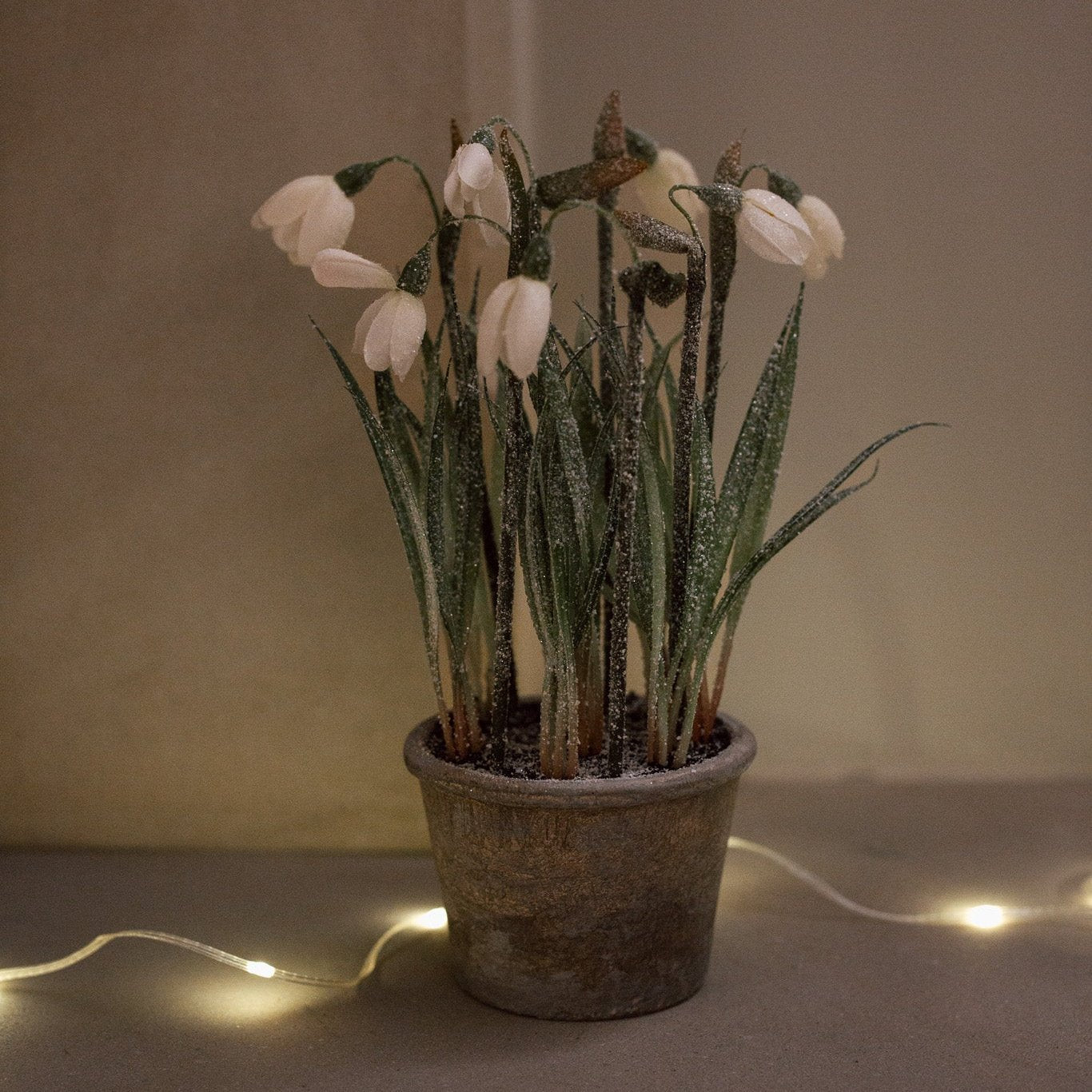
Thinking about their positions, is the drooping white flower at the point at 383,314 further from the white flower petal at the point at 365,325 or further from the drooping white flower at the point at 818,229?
the drooping white flower at the point at 818,229

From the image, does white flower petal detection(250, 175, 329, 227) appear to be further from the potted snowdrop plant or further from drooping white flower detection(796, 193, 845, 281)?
drooping white flower detection(796, 193, 845, 281)

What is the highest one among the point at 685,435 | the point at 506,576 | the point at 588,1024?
the point at 685,435

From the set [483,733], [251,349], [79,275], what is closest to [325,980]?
[483,733]

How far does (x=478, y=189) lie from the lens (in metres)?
0.91

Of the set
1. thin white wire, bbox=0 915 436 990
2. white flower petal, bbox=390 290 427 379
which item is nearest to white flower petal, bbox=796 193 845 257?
white flower petal, bbox=390 290 427 379

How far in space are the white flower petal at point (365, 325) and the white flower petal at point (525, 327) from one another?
15cm

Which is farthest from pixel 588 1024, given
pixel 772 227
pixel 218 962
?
pixel 772 227

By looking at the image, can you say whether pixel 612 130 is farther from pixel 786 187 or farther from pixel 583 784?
pixel 583 784

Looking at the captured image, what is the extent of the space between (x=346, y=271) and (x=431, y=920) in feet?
2.37

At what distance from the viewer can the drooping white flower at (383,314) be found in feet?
3.06

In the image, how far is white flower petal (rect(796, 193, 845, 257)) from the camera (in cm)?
105

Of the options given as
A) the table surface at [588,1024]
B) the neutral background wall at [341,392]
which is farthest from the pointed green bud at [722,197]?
the table surface at [588,1024]

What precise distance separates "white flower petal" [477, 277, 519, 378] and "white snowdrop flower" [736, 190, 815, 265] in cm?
23

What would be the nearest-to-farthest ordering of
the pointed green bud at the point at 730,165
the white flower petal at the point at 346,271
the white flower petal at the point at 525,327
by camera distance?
the white flower petal at the point at 525,327 → the white flower petal at the point at 346,271 → the pointed green bud at the point at 730,165
